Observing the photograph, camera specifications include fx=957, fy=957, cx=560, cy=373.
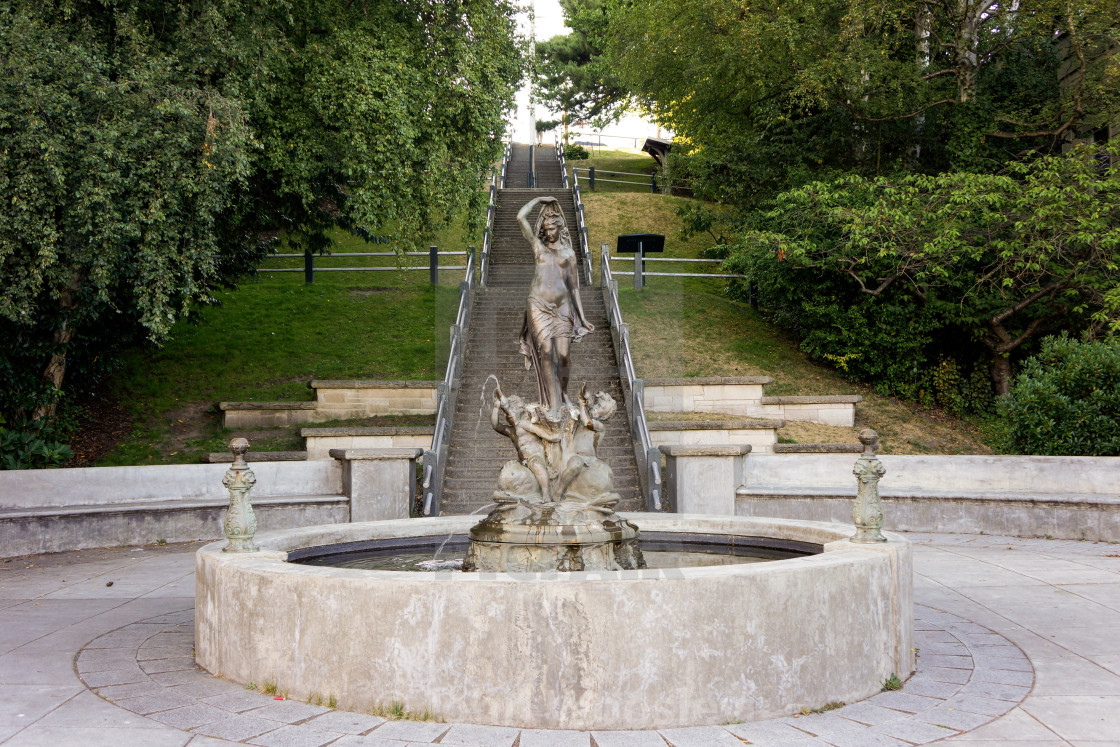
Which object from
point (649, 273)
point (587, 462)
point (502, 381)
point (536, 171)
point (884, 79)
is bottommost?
point (587, 462)

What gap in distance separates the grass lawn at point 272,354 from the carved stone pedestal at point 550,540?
9.09m

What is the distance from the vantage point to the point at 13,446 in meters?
13.5

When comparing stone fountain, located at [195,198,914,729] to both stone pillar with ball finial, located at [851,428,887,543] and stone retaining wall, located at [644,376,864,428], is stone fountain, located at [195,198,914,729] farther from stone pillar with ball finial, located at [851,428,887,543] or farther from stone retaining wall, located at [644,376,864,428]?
stone retaining wall, located at [644,376,864,428]

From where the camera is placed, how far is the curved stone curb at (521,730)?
4.78 metres

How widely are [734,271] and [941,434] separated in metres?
7.12

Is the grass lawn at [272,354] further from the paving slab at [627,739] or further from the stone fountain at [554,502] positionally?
the paving slab at [627,739]

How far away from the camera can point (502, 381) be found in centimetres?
1628

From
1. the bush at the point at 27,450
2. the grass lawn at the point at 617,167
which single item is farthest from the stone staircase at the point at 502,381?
the grass lawn at the point at 617,167

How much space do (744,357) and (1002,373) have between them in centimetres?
506

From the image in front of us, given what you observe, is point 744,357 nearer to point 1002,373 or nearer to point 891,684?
point 1002,373

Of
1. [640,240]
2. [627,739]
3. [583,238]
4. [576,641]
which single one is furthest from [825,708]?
[583,238]

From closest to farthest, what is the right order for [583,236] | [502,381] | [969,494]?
1. [969,494]
2. [502,381]
3. [583,236]

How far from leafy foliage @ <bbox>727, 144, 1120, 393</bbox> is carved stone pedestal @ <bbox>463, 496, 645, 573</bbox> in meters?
12.0

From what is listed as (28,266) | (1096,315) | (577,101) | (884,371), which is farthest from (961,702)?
(577,101)
